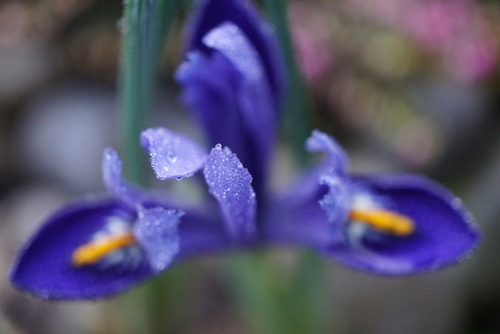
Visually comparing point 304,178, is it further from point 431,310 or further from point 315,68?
point 315,68

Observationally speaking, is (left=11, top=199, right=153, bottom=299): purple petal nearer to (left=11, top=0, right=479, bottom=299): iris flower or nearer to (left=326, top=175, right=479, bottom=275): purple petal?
(left=11, top=0, right=479, bottom=299): iris flower

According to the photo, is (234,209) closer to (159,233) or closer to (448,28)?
(159,233)

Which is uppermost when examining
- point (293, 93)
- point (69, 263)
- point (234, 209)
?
point (293, 93)

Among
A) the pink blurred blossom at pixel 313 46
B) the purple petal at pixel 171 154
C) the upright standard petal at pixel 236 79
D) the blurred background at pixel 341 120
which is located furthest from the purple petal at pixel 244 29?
the pink blurred blossom at pixel 313 46

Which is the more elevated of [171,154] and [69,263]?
[171,154]

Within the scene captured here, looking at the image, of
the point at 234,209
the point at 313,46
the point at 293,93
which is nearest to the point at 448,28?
the point at 313,46

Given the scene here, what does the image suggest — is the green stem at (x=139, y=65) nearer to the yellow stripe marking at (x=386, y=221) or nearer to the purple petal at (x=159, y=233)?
the purple petal at (x=159, y=233)

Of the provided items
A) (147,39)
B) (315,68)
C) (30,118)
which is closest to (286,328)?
(147,39)
